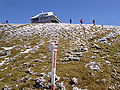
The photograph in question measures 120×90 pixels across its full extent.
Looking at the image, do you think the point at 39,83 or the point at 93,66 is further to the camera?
the point at 93,66

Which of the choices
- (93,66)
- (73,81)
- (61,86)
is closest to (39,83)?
(61,86)

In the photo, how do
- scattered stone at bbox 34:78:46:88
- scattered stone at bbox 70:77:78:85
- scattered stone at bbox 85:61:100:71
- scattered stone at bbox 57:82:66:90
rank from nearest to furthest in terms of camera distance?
scattered stone at bbox 57:82:66:90
scattered stone at bbox 34:78:46:88
scattered stone at bbox 70:77:78:85
scattered stone at bbox 85:61:100:71

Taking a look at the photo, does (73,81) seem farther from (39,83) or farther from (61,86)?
(39,83)

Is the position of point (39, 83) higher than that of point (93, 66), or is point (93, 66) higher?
point (93, 66)

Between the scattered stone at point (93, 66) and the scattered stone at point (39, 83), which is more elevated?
the scattered stone at point (93, 66)

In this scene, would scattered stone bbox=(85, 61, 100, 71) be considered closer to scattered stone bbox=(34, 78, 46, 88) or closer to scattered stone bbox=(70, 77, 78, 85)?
scattered stone bbox=(70, 77, 78, 85)

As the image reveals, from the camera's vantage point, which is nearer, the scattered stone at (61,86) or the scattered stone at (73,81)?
the scattered stone at (61,86)

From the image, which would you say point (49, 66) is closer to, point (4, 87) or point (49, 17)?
point (4, 87)

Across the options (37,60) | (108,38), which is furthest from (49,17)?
(37,60)

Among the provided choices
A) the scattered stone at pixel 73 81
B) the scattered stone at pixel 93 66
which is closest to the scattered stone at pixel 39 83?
the scattered stone at pixel 73 81

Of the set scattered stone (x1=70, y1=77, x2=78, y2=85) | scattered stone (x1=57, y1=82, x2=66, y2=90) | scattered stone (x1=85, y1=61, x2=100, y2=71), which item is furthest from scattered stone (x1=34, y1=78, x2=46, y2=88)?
scattered stone (x1=85, y1=61, x2=100, y2=71)

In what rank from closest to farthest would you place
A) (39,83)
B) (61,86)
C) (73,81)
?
(61,86) < (39,83) < (73,81)

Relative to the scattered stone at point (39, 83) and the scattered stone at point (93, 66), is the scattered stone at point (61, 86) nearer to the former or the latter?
the scattered stone at point (39, 83)

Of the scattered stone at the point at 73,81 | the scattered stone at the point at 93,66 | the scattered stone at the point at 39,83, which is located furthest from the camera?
the scattered stone at the point at 93,66
